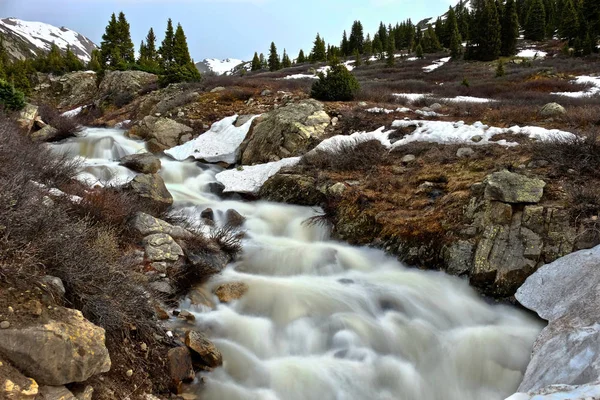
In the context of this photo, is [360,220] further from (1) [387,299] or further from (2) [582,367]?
(2) [582,367]

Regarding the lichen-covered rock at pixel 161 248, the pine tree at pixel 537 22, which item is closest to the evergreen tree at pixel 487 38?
the pine tree at pixel 537 22

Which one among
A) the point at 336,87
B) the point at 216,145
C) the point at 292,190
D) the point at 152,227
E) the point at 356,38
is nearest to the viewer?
the point at 152,227

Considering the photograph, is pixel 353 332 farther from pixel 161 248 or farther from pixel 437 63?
pixel 437 63

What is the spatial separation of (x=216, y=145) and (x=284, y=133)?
306cm

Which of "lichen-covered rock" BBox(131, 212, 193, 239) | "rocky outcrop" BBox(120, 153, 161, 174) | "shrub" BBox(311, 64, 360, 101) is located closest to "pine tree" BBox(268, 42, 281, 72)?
"shrub" BBox(311, 64, 360, 101)

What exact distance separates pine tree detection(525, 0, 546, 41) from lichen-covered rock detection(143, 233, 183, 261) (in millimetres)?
73550

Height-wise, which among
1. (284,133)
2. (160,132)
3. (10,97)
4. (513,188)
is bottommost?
(513,188)

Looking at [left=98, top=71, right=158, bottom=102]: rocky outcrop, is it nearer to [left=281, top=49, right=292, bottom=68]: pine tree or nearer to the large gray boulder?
the large gray boulder

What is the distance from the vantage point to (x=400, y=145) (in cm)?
1138

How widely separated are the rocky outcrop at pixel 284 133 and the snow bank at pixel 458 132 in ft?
9.63

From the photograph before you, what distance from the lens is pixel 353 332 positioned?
6.08m

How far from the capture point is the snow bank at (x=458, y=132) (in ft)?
32.8

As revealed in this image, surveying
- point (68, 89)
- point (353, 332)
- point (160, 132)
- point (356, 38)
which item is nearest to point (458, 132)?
point (353, 332)

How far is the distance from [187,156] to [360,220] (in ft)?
27.7
